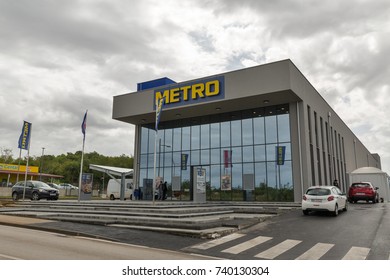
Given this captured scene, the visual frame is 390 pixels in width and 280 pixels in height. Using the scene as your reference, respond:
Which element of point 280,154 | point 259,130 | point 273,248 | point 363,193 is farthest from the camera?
point 259,130

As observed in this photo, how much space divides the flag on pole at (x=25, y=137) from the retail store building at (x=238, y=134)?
8.10m

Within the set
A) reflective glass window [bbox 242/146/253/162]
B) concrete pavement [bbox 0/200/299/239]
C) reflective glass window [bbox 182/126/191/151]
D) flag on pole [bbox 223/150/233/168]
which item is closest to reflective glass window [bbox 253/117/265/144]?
reflective glass window [bbox 242/146/253/162]

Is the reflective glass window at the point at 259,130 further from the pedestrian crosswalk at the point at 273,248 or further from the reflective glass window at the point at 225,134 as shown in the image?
the pedestrian crosswalk at the point at 273,248

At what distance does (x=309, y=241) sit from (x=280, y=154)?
15293 mm

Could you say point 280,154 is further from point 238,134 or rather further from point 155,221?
point 155,221

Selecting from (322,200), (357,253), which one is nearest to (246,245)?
(357,253)

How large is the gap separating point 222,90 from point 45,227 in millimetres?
17018

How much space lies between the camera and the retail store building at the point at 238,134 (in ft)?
80.0

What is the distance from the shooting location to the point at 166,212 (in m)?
15.4

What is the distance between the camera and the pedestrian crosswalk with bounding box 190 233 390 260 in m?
8.46

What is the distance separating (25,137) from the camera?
27391mm

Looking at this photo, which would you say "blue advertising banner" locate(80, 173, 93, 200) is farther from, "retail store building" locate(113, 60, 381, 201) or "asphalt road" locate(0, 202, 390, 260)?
"asphalt road" locate(0, 202, 390, 260)

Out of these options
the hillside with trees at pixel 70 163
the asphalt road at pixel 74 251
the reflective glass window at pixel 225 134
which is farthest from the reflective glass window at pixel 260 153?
the hillside with trees at pixel 70 163

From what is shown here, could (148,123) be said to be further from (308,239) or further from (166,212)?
(308,239)
